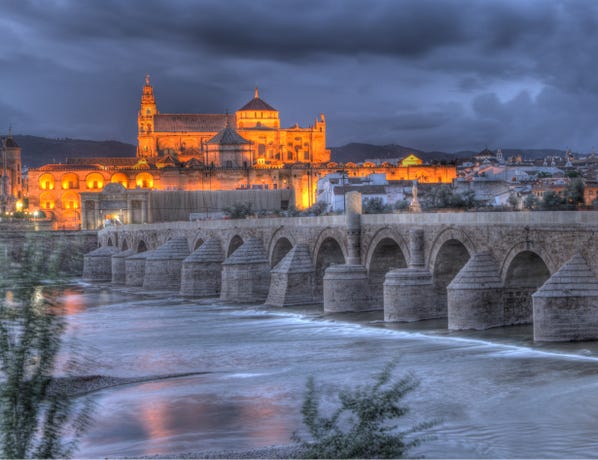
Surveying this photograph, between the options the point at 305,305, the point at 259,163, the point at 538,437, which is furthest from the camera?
the point at 259,163

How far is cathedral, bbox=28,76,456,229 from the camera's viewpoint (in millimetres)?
113062

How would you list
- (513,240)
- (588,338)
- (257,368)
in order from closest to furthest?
(588,338) → (257,368) → (513,240)

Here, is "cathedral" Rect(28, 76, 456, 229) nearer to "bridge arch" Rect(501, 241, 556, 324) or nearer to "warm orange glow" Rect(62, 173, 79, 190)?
"warm orange glow" Rect(62, 173, 79, 190)

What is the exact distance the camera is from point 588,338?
19.0m

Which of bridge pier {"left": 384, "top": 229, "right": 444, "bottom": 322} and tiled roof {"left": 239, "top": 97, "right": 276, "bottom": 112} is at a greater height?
tiled roof {"left": 239, "top": 97, "right": 276, "bottom": 112}

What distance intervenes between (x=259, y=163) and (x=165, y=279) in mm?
75378

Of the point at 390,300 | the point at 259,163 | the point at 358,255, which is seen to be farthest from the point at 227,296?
the point at 259,163

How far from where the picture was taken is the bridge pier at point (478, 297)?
72.1ft

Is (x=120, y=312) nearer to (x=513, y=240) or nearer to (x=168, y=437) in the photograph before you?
(x=513, y=240)

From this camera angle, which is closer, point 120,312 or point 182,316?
point 182,316

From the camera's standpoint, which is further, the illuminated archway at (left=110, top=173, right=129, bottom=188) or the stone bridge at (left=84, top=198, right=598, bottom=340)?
the illuminated archway at (left=110, top=173, right=129, bottom=188)

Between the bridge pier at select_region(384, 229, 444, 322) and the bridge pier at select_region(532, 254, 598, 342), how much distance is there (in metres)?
5.82

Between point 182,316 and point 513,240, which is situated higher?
point 513,240

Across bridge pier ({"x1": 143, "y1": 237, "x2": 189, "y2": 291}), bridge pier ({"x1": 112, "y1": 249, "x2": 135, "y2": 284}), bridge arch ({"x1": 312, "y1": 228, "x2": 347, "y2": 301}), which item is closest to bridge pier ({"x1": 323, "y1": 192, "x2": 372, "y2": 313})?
bridge arch ({"x1": 312, "y1": 228, "x2": 347, "y2": 301})
